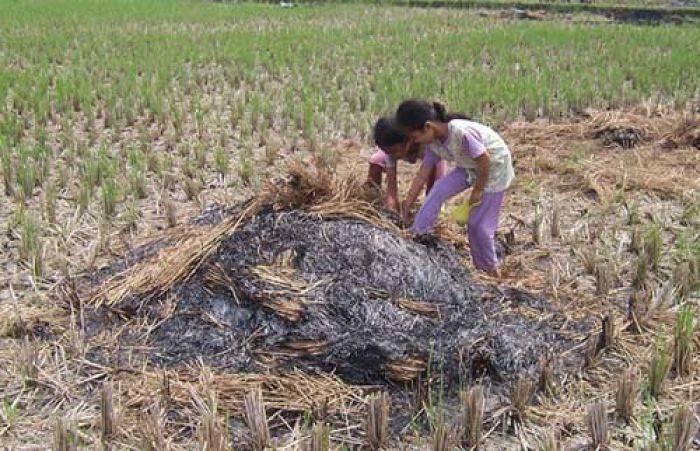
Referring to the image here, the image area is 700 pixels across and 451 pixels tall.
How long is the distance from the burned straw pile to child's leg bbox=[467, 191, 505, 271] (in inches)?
8.0

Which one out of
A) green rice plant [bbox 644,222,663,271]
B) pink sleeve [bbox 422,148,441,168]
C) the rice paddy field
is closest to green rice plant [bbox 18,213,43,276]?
the rice paddy field

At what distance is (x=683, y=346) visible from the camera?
9.17ft

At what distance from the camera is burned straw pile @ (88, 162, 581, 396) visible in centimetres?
271

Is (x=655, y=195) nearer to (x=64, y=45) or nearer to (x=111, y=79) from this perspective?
(x=111, y=79)

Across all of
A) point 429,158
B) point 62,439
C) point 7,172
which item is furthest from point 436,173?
point 7,172

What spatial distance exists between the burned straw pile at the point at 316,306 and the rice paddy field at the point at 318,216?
0.08 ft

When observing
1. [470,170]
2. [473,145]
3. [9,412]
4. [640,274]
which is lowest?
[9,412]

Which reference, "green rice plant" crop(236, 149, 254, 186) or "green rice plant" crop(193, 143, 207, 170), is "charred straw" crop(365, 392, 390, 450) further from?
"green rice plant" crop(193, 143, 207, 170)

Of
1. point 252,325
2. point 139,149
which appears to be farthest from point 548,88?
point 252,325

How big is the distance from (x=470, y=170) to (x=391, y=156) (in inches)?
14.3

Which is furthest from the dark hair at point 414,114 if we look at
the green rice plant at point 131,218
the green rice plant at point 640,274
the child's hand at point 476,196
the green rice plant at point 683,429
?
the green rice plant at point 131,218

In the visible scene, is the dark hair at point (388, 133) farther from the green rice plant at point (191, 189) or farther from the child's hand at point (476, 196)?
the green rice plant at point (191, 189)

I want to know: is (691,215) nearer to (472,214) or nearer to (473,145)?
(472,214)

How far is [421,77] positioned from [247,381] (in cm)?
591
